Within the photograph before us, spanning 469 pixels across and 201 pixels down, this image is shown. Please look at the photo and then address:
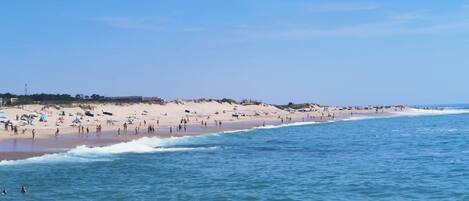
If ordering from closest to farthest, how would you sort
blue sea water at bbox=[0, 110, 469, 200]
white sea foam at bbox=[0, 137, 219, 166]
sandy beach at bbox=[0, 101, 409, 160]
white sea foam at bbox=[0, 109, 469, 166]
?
1. blue sea water at bbox=[0, 110, 469, 200]
2. white sea foam at bbox=[0, 137, 219, 166]
3. white sea foam at bbox=[0, 109, 469, 166]
4. sandy beach at bbox=[0, 101, 409, 160]

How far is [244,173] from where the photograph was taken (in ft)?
114

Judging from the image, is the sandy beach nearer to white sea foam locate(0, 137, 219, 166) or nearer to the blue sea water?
white sea foam locate(0, 137, 219, 166)

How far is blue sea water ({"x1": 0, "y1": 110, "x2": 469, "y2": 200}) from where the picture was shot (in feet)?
90.8

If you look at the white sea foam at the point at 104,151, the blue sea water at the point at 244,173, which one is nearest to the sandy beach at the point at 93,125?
the white sea foam at the point at 104,151

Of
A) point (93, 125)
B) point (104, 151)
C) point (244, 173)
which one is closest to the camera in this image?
point (244, 173)

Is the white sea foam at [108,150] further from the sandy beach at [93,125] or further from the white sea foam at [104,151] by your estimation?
the sandy beach at [93,125]

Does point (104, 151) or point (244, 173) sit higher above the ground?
point (104, 151)

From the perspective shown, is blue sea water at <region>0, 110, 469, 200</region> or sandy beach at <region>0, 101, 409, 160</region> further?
sandy beach at <region>0, 101, 409, 160</region>

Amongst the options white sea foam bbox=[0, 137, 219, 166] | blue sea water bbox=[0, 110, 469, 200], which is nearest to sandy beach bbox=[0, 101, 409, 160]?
white sea foam bbox=[0, 137, 219, 166]

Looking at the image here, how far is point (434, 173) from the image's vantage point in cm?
3397

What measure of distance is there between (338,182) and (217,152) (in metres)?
18.3

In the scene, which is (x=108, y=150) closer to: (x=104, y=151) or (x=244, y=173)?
(x=104, y=151)

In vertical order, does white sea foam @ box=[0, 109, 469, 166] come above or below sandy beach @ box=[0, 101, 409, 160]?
below

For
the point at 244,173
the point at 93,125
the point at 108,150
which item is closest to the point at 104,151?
the point at 108,150
